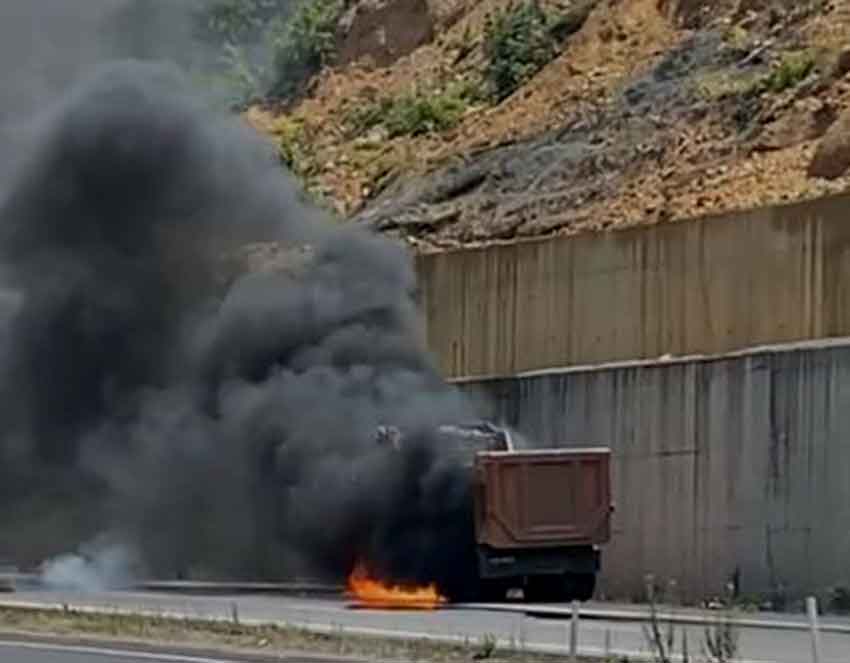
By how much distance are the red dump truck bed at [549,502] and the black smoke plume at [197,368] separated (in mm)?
1401

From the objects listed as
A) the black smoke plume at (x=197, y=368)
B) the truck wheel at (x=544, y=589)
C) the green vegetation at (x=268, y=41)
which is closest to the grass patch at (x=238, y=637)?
the truck wheel at (x=544, y=589)

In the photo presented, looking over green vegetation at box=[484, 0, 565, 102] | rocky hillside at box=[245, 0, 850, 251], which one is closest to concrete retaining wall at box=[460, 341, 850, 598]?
rocky hillside at box=[245, 0, 850, 251]

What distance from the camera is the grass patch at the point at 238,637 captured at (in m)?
22.7

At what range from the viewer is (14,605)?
31562 millimetres

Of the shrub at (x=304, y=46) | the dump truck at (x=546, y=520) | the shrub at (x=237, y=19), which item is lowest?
the dump truck at (x=546, y=520)

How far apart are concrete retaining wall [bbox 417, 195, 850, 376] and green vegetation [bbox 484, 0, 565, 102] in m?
14.5

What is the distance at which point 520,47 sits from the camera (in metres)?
57.2

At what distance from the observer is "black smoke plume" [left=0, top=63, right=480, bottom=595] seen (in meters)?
37.9

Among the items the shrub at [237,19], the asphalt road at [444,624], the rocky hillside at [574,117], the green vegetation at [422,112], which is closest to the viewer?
the asphalt road at [444,624]

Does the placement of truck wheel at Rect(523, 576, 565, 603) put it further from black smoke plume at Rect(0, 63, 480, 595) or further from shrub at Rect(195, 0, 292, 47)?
shrub at Rect(195, 0, 292, 47)

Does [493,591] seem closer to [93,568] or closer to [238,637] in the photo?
[93,568]

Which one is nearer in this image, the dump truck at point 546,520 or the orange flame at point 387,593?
the orange flame at point 387,593

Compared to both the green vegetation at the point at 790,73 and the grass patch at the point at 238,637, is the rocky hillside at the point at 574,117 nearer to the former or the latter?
the green vegetation at the point at 790,73

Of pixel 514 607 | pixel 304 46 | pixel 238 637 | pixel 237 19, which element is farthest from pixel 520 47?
pixel 238 637
